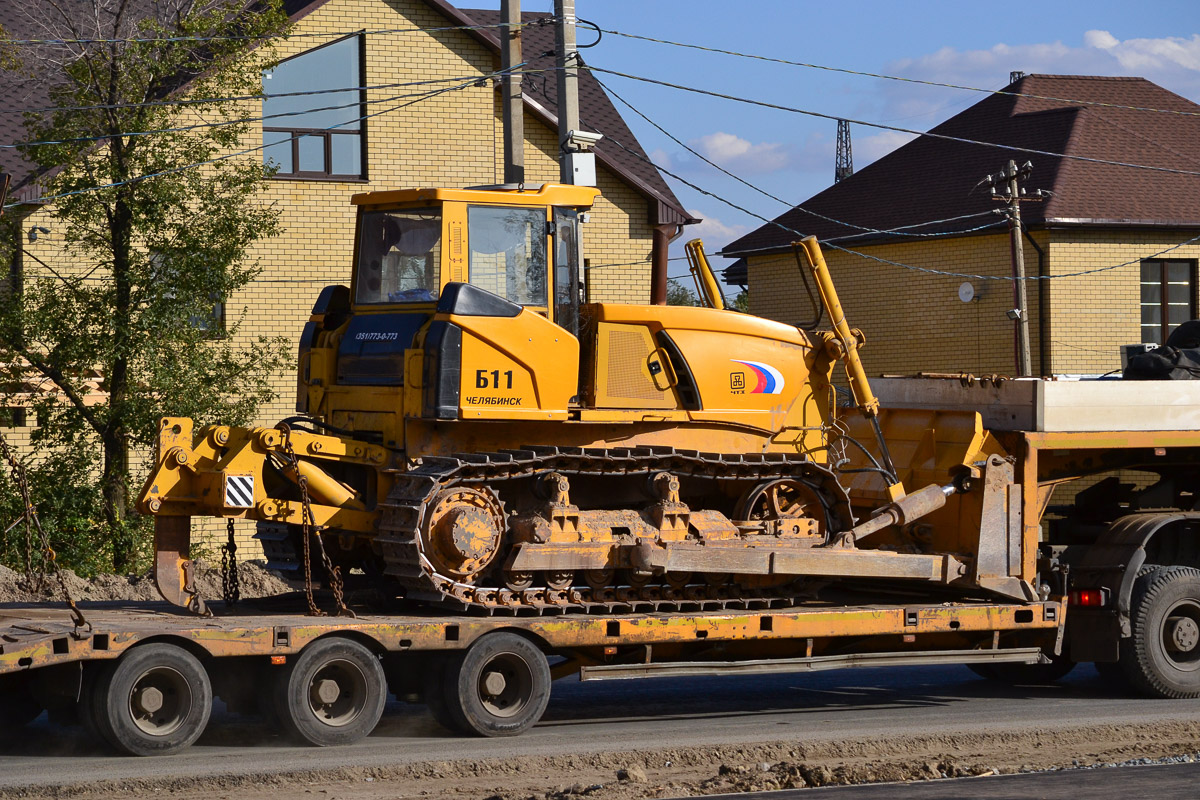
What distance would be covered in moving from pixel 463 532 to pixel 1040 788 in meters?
3.93

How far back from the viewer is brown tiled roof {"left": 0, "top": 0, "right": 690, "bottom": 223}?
21359 millimetres

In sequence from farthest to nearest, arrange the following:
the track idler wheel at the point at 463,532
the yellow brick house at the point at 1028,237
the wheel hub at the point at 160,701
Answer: the yellow brick house at the point at 1028,237, the track idler wheel at the point at 463,532, the wheel hub at the point at 160,701

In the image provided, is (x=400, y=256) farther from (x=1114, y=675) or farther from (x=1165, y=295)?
(x=1165, y=295)

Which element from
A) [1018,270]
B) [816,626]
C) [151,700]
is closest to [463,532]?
[151,700]

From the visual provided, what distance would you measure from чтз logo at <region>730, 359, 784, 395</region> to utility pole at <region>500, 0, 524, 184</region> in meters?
6.01

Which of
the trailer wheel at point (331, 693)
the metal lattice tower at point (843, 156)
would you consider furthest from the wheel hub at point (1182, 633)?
the metal lattice tower at point (843, 156)

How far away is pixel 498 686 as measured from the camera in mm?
10289

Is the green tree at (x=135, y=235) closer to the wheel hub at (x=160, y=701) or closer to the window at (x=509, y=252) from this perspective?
the window at (x=509, y=252)

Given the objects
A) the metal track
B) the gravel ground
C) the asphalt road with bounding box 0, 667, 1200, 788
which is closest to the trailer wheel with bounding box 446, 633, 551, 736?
the asphalt road with bounding box 0, 667, 1200, 788

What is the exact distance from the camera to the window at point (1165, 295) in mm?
30734

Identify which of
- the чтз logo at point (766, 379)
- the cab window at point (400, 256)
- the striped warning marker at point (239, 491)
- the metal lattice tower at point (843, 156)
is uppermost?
the metal lattice tower at point (843, 156)

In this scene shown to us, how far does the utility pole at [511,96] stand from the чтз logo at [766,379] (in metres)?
6.01

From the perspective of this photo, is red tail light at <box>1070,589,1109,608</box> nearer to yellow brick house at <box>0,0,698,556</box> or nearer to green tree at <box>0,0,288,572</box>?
green tree at <box>0,0,288,572</box>

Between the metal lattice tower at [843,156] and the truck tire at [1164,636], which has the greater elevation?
the metal lattice tower at [843,156]
